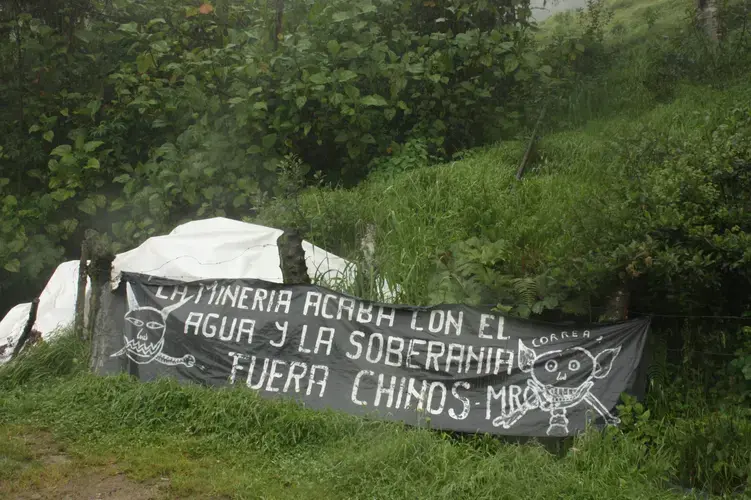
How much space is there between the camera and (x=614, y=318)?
5621 millimetres

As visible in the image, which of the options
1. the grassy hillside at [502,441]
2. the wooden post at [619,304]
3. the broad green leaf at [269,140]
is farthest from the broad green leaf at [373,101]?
the wooden post at [619,304]

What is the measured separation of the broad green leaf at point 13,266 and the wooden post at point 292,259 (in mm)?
4538

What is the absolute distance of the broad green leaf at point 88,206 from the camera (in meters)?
10.1

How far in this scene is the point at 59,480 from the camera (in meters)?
5.18

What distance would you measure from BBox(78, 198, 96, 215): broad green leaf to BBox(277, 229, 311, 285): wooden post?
14.5 ft

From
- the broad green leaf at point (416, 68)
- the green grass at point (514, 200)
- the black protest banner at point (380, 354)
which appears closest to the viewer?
the black protest banner at point (380, 354)

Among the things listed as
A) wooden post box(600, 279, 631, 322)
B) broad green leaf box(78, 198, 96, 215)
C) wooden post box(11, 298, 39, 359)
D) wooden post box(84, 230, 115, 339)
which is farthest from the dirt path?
broad green leaf box(78, 198, 96, 215)

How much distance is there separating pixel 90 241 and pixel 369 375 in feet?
9.96

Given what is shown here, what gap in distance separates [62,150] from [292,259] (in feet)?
17.3

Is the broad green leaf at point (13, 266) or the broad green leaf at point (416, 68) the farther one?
the broad green leaf at point (416, 68)

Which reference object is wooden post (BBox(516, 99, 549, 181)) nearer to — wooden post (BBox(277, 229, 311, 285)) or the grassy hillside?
the grassy hillside

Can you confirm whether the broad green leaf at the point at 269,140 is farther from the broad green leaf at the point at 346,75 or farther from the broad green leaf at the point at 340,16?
the broad green leaf at the point at 340,16

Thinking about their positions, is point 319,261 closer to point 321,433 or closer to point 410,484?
point 321,433

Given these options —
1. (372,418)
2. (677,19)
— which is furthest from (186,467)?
(677,19)
